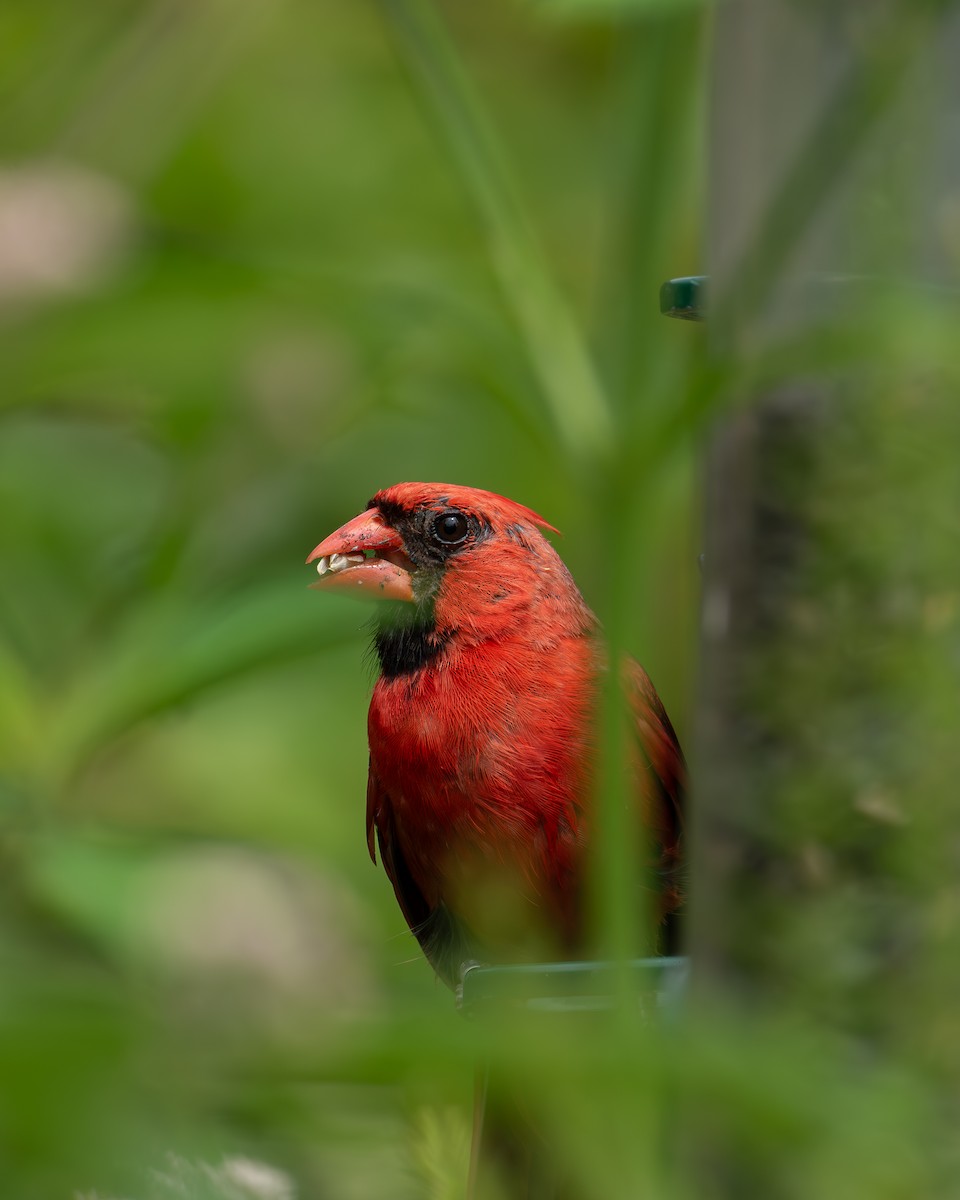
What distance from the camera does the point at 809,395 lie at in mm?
2129

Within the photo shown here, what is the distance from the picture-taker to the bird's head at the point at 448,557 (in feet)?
11.1

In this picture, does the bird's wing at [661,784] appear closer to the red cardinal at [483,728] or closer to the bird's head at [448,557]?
the red cardinal at [483,728]

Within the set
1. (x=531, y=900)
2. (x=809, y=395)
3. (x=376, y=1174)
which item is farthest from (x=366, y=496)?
(x=376, y=1174)

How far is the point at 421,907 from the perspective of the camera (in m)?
3.62

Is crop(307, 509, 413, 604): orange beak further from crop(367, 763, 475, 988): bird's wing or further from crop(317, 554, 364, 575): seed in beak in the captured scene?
crop(367, 763, 475, 988): bird's wing

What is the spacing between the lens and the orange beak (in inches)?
130

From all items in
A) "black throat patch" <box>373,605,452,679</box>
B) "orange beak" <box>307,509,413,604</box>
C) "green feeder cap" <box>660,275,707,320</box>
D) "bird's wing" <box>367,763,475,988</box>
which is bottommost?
"bird's wing" <box>367,763,475,988</box>

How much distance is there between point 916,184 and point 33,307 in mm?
992

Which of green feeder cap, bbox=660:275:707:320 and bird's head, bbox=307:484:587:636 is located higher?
green feeder cap, bbox=660:275:707:320

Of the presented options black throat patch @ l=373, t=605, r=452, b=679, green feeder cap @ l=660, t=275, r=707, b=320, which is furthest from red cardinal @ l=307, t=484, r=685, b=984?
green feeder cap @ l=660, t=275, r=707, b=320

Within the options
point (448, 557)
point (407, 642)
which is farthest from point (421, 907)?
point (448, 557)

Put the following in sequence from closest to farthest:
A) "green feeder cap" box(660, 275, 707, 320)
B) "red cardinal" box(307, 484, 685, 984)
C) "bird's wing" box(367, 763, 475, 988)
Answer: "green feeder cap" box(660, 275, 707, 320) → "red cardinal" box(307, 484, 685, 984) → "bird's wing" box(367, 763, 475, 988)

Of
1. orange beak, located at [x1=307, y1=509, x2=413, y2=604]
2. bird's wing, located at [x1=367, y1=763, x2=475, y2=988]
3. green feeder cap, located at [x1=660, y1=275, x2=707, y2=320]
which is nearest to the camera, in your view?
green feeder cap, located at [x1=660, y1=275, x2=707, y2=320]

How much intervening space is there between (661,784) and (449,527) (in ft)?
2.30
